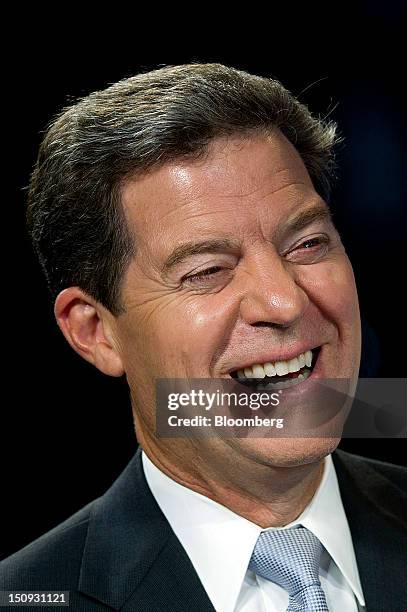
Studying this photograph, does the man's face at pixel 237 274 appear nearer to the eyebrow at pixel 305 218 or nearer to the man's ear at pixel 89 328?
the eyebrow at pixel 305 218

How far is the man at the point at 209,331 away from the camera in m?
1.94

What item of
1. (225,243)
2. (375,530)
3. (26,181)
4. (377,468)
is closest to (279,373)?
(225,243)

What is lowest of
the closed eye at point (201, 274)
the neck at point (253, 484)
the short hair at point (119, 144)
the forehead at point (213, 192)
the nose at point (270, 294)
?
the neck at point (253, 484)

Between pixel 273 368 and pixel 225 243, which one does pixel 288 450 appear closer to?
pixel 273 368

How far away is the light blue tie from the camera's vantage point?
1925 mm

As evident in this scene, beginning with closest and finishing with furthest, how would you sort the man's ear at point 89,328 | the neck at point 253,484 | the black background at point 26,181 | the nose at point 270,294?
1. the nose at point 270,294
2. the neck at point 253,484
3. the man's ear at point 89,328
4. the black background at point 26,181

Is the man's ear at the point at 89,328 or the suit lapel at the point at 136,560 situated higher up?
the man's ear at the point at 89,328

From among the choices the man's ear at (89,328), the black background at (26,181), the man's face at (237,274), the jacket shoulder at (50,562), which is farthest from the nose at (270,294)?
the black background at (26,181)

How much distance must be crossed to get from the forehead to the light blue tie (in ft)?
2.00

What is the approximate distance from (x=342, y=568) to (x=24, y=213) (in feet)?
3.77

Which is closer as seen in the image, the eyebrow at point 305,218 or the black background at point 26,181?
the eyebrow at point 305,218

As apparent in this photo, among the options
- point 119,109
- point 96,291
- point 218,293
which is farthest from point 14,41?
point 218,293

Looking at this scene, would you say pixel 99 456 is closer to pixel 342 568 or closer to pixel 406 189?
pixel 342 568

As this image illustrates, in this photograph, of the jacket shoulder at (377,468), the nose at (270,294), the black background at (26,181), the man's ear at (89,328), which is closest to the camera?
the nose at (270,294)
